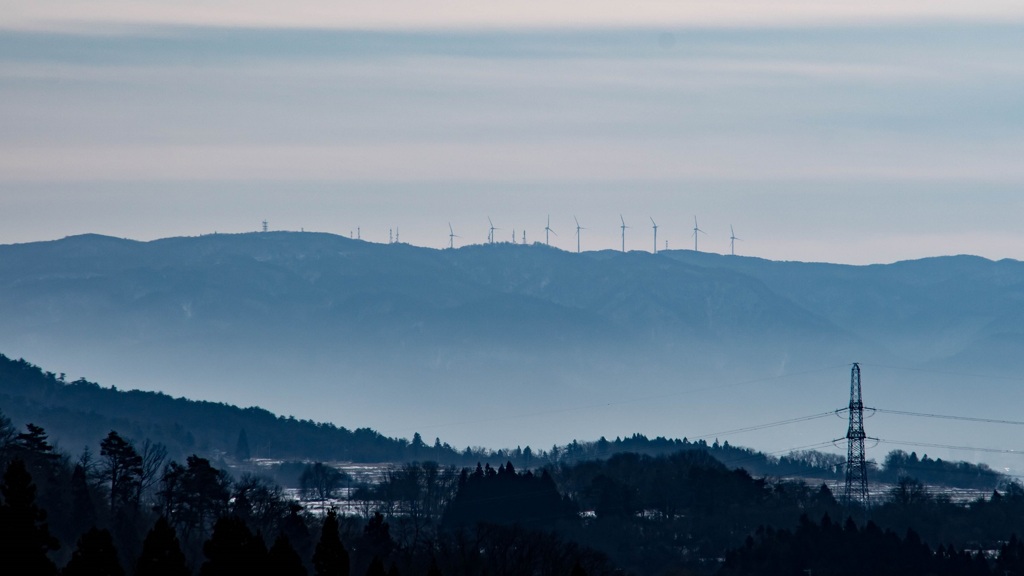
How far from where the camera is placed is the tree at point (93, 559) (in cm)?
7131

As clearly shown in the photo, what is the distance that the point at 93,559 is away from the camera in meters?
72.1

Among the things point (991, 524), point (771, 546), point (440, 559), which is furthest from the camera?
point (991, 524)

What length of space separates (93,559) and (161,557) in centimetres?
551

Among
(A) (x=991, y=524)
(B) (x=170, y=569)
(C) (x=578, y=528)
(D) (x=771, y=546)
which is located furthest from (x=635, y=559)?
(B) (x=170, y=569)

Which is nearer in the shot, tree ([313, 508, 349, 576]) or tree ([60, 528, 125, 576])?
tree ([60, 528, 125, 576])

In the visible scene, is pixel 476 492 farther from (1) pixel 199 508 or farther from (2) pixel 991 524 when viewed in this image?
(1) pixel 199 508

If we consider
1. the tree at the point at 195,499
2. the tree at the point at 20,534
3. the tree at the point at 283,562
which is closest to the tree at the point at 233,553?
the tree at the point at 283,562

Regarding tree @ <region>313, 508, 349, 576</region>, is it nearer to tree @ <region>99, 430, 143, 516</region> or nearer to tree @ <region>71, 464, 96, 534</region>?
tree @ <region>71, 464, 96, 534</region>

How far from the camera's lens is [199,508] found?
12912cm

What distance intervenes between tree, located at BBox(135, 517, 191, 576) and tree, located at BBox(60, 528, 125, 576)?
193cm

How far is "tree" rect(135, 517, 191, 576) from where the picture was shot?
2992 inches

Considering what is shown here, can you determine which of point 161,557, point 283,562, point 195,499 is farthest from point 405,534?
point 161,557

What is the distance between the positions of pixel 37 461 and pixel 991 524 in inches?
3958

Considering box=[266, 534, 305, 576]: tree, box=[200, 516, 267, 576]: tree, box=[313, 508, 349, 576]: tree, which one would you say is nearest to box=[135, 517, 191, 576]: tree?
box=[200, 516, 267, 576]: tree
